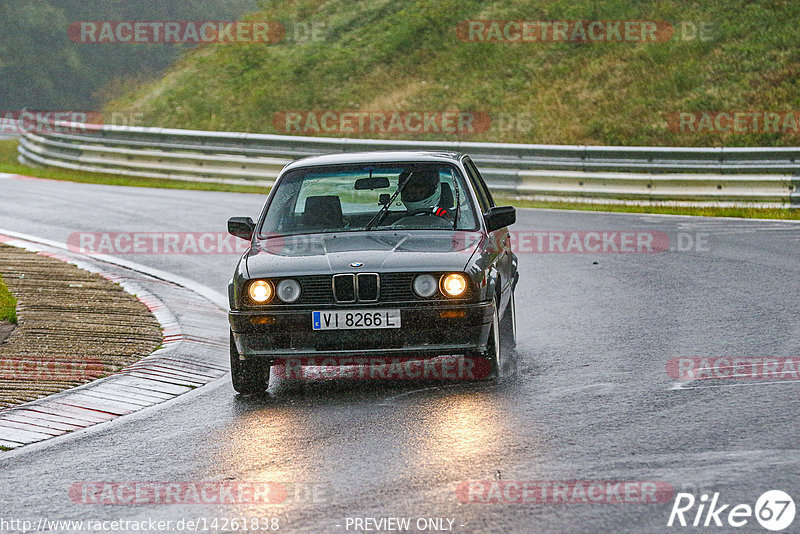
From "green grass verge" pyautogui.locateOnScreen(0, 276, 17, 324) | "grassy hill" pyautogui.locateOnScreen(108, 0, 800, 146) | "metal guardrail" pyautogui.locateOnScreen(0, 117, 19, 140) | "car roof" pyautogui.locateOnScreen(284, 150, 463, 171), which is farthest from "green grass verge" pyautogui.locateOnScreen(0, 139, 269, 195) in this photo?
"car roof" pyautogui.locateOnScreen(284, 150, 463, 171)

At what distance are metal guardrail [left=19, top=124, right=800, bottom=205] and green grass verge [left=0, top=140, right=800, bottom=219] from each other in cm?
20

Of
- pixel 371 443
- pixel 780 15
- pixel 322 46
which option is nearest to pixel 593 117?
pixel 780 15

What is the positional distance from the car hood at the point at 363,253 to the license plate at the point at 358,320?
27 centimetres

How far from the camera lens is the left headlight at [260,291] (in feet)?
25.5

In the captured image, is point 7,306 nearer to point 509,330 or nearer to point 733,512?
point 509,330

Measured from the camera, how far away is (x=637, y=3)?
35188 mm

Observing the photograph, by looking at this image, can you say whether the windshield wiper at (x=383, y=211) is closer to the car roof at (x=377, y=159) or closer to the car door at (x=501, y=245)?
the car roof at (x=377, y=159)

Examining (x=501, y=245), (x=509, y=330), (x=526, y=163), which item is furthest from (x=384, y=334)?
(x=526, y=163)

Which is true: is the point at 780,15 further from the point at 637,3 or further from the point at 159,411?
the point at 159,411

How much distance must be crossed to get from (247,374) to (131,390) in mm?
844

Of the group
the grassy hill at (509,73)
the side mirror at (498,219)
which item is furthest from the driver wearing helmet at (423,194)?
the grassy hill at (509,73)

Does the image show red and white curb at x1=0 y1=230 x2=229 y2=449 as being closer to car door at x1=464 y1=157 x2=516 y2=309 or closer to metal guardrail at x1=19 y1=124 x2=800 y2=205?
car door at x1=464 y1=157 x2=516 y2=309

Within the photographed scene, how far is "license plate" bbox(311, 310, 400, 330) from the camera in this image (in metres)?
7.64

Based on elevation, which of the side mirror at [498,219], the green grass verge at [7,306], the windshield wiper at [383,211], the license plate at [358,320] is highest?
the windshield wiper at [383,211]
